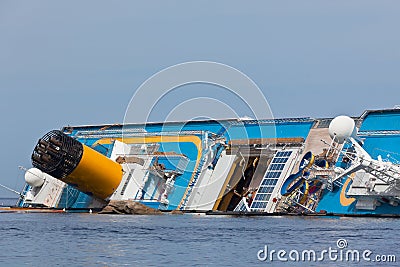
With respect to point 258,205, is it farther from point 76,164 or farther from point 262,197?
point 76,164

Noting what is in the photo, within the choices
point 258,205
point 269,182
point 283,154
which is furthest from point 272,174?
point 258,205

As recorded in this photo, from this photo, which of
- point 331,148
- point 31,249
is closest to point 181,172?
point 331,148

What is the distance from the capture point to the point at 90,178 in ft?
227

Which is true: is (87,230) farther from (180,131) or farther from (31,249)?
(180,131)

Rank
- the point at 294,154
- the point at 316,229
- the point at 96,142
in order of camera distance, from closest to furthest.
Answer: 1. the point at 316,229
2. the point at 294,154
3. the point at 96,142

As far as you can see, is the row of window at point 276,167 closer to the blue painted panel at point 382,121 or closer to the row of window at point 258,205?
the row of window at point 258,205

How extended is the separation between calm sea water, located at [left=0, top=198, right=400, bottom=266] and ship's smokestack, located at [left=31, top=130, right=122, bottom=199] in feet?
19.1

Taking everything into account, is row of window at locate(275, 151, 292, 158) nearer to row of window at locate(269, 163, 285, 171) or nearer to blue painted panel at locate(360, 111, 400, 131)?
row of window at locate(269, 163, 285, 171)

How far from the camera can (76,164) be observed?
66.8 metres

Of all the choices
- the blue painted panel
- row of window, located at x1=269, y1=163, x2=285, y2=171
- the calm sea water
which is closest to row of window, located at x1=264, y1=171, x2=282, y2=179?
row of window, located at x1=269, y1=163, x2=285, y2=171

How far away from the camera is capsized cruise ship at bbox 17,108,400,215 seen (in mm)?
61719

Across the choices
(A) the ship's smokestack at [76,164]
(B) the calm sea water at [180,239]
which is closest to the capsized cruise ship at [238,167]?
(A) the ship's smokestack at [76,164]

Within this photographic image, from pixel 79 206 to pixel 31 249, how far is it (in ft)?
120

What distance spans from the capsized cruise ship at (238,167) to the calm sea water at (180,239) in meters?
4.02
